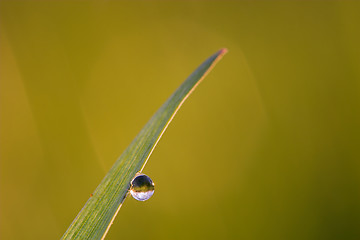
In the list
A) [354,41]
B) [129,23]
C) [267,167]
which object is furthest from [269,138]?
[129,23]

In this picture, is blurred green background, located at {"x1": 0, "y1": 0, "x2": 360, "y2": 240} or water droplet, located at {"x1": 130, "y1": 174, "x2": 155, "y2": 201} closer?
water droplet, located at {"x1": 130, "y1": 174, "x2": 155, "y2": 201}

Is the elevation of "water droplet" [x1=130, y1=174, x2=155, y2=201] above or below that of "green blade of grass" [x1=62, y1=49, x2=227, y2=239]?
below

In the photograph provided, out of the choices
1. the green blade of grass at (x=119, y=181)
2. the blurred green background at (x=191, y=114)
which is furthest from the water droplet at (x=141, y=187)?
the blurred green background at (x=191, y=114)

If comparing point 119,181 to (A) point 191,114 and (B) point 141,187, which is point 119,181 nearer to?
(B) point 141,187

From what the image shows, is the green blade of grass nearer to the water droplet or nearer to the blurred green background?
the water droplet

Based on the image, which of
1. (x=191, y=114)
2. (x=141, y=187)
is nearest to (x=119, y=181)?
(x=141, y=187)

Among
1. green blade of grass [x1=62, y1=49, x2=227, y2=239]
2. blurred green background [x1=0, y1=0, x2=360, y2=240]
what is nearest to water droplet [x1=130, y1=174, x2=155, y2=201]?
green blade of grass [x1=62, y1=49, x2=227, y2=239]

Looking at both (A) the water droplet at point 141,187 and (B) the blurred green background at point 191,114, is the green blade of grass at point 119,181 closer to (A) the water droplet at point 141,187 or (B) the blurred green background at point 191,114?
(A) the water droplet at point 141,187
